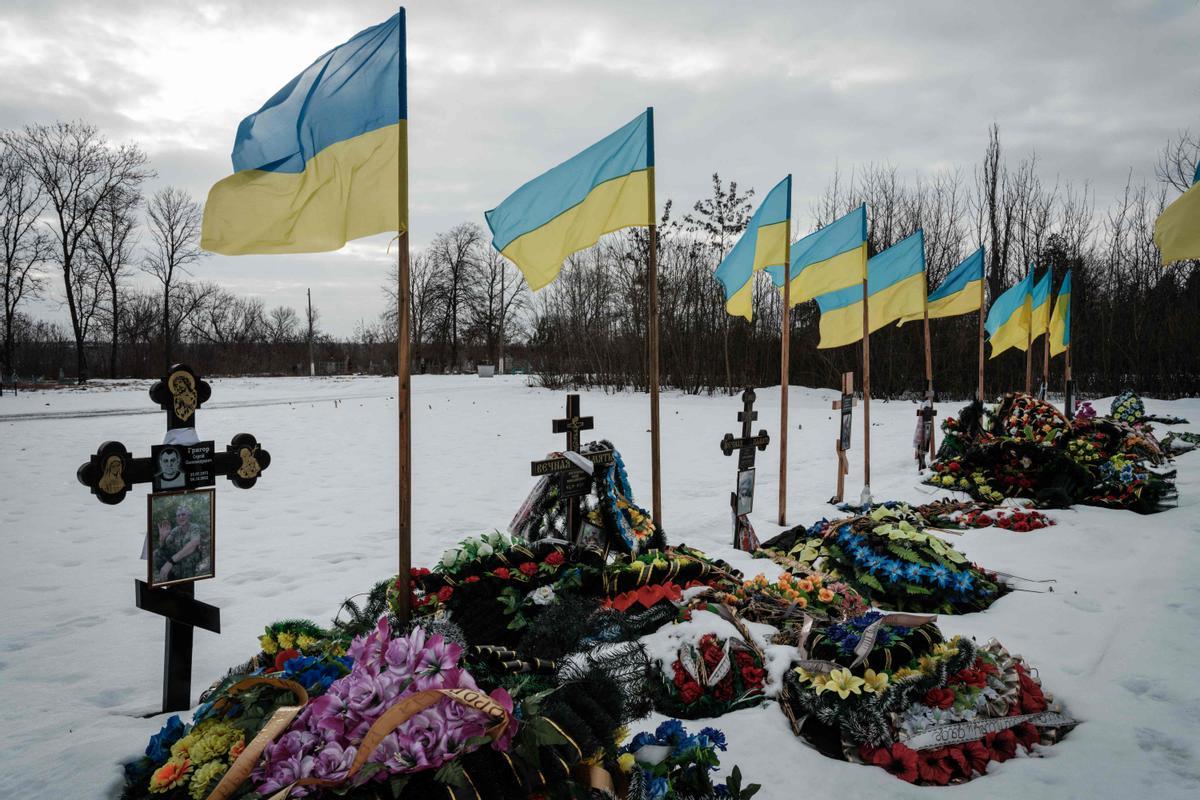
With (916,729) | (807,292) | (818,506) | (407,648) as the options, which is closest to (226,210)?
(407,648)

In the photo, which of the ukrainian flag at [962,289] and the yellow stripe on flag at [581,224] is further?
the ukrainian flag at [962,289]

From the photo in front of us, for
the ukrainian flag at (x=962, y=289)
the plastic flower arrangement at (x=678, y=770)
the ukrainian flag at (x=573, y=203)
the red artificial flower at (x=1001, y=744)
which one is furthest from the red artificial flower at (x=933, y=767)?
the ukrainian flag at (x=962, y=289)

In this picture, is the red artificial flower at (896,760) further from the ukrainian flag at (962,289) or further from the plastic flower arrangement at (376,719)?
the ukrainian flag at (962,289)

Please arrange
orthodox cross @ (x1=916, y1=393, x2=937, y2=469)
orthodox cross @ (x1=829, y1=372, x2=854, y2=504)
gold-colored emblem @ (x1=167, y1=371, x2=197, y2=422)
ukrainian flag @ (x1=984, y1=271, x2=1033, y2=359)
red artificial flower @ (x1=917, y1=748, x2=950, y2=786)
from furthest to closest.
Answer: ukrainian flag @ (x1=984, y1=271, x2=1033, y2=359) → orthodox cross @ (x1=916, y1=393, x2=937, y2=469) → orthodox cross @ (x1=829, y1=372, x2=854, y2=504) → gold-colored emblem @ (x1=167, y1=371, x2=197, y2=422) → red artificial flower @ (x1=917, y1=748, x2=950, y2=786)

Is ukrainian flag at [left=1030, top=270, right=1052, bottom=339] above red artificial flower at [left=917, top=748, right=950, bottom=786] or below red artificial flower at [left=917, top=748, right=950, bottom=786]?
above

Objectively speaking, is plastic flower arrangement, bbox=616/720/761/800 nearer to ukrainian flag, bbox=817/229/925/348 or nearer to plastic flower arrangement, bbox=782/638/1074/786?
plastic flower arrangement, bbox=782/638/1074/786

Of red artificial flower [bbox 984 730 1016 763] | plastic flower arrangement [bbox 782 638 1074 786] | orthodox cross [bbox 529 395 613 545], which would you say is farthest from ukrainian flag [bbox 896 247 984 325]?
red artificial flower [bbox 984 730 1016 763]

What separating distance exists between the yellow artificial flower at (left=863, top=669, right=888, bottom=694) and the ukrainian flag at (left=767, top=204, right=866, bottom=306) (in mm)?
5036

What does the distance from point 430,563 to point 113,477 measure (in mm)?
2827

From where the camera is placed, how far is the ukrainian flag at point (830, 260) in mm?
7082

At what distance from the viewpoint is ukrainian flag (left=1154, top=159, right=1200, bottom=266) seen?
326cm

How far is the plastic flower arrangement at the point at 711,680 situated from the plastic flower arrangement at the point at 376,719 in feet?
4.07

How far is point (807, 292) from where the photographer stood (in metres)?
7.30

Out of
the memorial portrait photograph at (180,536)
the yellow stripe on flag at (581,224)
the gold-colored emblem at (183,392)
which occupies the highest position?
the yellow stripe on flag at (581,224)
